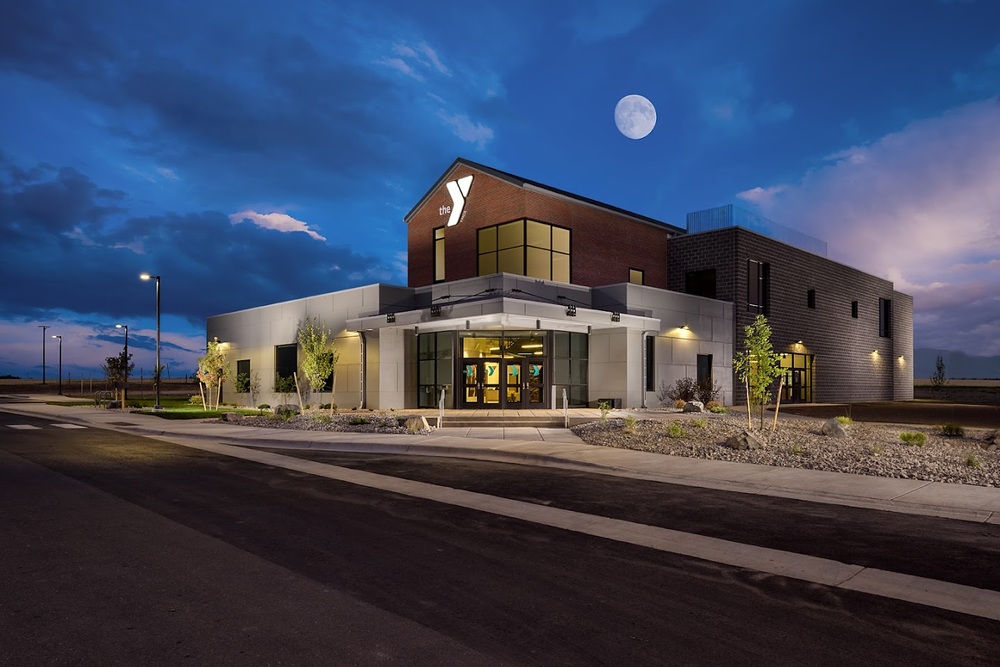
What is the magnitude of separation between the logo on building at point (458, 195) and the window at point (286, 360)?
11.3 meters

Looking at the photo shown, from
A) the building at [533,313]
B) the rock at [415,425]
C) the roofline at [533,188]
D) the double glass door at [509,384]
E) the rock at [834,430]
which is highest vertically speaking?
the roofline at [533,188]

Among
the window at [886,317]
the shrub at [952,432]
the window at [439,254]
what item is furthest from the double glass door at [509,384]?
the window at [886,317]

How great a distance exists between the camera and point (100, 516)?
28.1ft

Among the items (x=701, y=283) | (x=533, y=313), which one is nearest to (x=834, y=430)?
(x=533, y=313)

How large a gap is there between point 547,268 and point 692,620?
27.6 m

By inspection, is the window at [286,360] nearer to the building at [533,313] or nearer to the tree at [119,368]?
the building at [533,313]

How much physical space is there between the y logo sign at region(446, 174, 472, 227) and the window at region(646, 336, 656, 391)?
38.9 ft

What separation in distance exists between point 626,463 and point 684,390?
60.2 feet

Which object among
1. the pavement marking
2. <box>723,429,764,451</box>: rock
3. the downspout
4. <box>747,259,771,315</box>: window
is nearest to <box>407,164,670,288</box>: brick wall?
<box>747,259,771,315</box>: window

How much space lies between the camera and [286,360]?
36156 millimetres

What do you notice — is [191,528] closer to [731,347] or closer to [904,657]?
[904,657]

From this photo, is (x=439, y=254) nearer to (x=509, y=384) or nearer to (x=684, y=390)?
(x=509, y=384)

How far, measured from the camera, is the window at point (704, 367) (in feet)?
111

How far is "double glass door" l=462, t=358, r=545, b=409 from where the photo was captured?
28578 millimetres
